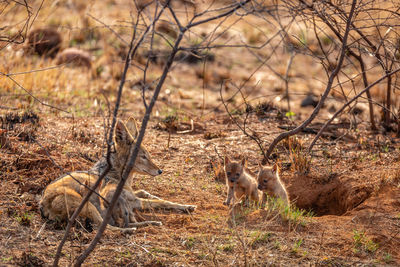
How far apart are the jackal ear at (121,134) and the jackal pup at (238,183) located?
1488mm

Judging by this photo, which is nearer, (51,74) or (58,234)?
(58,234)

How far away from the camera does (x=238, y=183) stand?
284 inches

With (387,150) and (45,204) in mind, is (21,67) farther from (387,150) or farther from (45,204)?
(387,150)

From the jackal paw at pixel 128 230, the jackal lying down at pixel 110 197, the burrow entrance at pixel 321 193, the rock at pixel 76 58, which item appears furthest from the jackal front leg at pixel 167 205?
the rock at pixel 76 58

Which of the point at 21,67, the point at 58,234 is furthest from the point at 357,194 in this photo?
the point at 21,67

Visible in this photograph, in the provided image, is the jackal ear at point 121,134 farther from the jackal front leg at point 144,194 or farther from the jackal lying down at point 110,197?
the jackal front leg at point 144,194

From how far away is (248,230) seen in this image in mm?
5867

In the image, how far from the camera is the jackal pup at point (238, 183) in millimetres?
7086

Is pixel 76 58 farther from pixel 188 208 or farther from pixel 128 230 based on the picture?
pixel 128 230

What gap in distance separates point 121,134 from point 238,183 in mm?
1799

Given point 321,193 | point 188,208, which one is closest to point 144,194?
point 188,208

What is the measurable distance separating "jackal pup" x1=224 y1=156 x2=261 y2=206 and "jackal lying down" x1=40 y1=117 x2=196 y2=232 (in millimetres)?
629

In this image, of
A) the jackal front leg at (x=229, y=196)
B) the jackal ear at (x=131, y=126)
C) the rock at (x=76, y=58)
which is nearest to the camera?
the jackal front leg at (x=229, y=196)

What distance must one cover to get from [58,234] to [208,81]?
11.6 m
